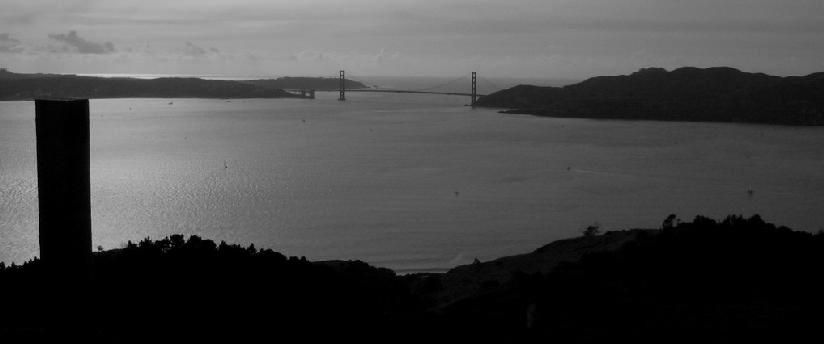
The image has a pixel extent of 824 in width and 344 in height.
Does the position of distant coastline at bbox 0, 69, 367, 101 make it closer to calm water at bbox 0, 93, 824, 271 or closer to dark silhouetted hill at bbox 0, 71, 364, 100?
dark silhouetted hill at bbox 0, 71, 364, 100

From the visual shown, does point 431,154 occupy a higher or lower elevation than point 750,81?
lower

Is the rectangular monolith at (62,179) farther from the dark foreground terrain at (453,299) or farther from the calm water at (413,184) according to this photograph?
the calm water at (413,184)

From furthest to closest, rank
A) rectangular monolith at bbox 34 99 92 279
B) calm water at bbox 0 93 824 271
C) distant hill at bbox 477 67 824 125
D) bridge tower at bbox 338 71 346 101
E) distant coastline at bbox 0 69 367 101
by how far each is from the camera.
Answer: bridge tower at bbox 338 71 346 101, distant coastline at bbox 0 69 367 101, distant hill at bbox 477 67 824 125, calm water at bbox 0 93 824 271, rectangular monolith at bbox 34 99 92 279

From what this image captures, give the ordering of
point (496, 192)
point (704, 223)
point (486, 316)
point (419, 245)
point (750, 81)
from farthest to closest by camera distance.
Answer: point (750, 81) < point (496, 192) < point (419, 245) < point (704, 223) < point (486, 316)

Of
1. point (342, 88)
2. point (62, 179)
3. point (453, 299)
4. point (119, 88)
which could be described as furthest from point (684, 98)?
point (62, 179)

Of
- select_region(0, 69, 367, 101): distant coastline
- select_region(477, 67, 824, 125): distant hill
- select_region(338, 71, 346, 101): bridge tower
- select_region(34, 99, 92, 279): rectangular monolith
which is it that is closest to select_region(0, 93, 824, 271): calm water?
select_region(477, 67, 824, 125): distant hill

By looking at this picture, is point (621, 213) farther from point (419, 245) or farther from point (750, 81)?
point (750, 81)

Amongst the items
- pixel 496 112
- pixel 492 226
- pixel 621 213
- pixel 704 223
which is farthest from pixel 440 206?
pixel 496 112
